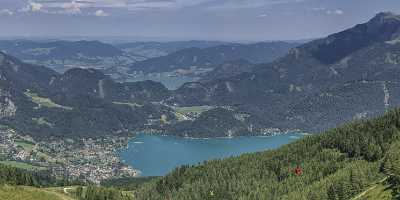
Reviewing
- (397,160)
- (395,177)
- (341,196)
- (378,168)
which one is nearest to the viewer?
(395,177)

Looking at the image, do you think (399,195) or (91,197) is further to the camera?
(91,197)

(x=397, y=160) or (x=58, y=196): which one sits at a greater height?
(x=397, y=160)

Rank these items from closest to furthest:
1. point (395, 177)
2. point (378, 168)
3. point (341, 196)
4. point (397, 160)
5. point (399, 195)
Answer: point (399, 195), point (395, 177), point (397, 160), point (341, 196), point (378, 168)

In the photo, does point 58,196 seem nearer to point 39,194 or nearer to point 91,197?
point 39,194

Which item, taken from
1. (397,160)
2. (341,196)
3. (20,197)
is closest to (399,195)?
(397,160)

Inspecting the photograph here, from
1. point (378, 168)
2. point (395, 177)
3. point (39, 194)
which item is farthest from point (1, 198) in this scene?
point (378, 168)

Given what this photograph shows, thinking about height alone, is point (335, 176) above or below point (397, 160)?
below

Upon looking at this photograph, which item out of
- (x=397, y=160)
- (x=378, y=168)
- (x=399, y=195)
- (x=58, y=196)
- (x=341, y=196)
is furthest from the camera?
(x=378, y=168)

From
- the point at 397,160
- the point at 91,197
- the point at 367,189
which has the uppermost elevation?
the point at 397,160

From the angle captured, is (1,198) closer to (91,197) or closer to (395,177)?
(91,197)
